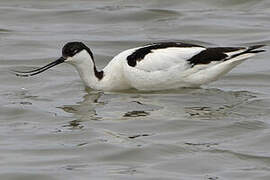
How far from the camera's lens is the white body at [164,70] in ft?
41.9

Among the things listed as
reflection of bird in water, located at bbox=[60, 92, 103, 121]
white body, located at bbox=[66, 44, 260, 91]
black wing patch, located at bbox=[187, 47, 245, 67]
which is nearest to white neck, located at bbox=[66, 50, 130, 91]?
white body, located at bbox=[66, 44, 260, 91]

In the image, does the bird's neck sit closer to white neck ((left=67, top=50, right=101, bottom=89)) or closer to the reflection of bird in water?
white neck ((left=67, top=50, right=101, bottom=89))

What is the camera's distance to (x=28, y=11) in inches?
733

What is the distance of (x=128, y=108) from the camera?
12242 mm

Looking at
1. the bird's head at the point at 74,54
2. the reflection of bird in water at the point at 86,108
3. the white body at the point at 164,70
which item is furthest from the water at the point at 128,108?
the bird's head at the point at 74,54

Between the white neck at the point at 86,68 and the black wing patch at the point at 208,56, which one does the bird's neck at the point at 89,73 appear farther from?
the black wing patch at the point at 208,56

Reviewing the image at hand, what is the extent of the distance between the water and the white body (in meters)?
0.15

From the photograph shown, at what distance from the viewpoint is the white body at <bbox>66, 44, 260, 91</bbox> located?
12.8m

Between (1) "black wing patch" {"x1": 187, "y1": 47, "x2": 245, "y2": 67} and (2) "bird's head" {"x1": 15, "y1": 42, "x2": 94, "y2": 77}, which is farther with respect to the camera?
(2) "bird's head" {"x1": 15, "y1": 42, "x2": 94, "y2": 77}

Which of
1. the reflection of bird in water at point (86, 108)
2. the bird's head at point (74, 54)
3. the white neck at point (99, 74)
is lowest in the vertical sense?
the reflection of bird in water at point (86, 108)

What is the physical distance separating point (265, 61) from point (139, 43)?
209 cm

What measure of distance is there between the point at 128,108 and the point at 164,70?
2.76 ft

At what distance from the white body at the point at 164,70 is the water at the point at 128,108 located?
0.15m

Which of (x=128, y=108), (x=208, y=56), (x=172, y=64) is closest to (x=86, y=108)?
(x=128, y=108)
